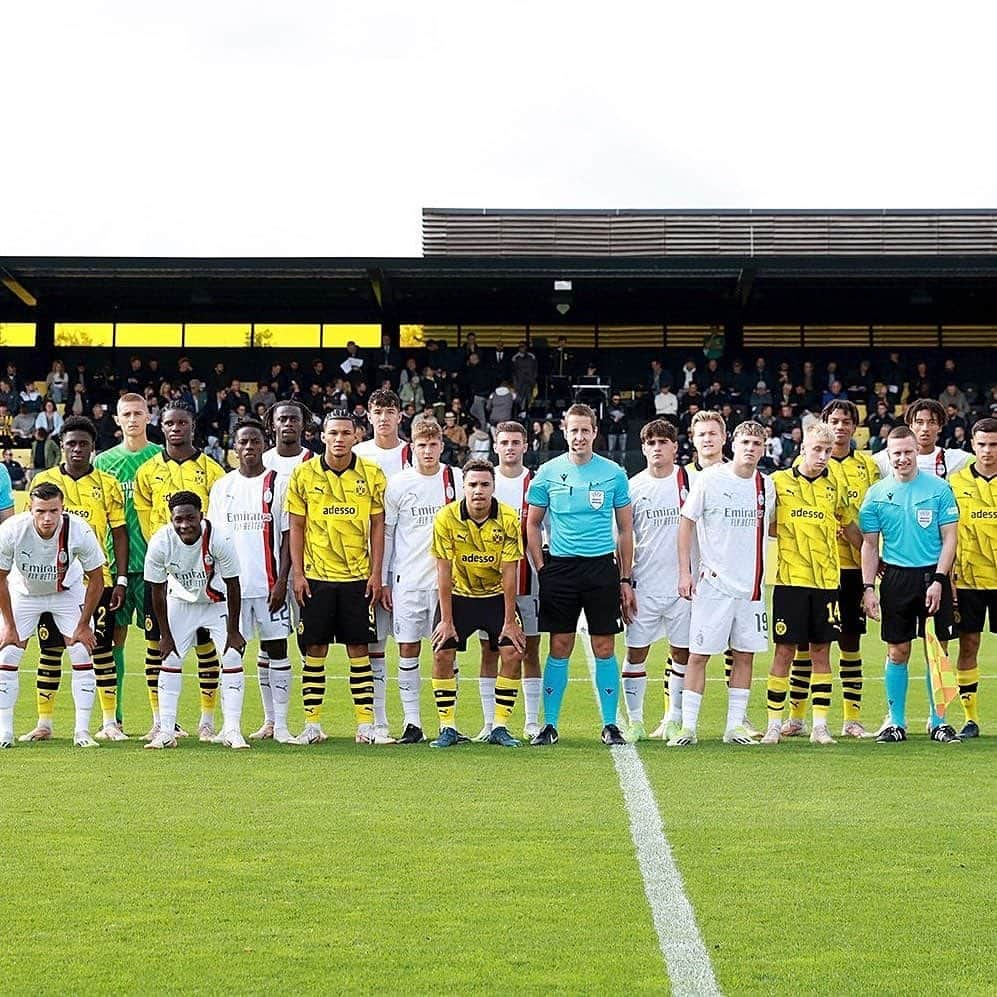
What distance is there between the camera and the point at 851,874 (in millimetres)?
5352

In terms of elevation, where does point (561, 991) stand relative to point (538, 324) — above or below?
below

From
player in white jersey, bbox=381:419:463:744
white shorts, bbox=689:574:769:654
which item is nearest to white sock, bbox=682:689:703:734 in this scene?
white shorts, bbox=689:574:769:654

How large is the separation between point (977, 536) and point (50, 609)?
18.7 ft

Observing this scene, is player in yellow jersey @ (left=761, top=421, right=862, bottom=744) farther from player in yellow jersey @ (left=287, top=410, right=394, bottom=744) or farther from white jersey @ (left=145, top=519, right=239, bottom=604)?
white jersey @ (left=145, top=519, right=239, bottom=604)

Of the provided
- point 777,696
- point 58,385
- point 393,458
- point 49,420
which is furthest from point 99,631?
point 58,385

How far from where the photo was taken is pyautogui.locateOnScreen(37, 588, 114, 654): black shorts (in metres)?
8.94

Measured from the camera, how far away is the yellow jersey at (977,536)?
9023mm

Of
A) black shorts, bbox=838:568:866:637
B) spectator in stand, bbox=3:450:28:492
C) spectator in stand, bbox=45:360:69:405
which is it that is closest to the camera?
black shorts, bbox=838:568:866:637

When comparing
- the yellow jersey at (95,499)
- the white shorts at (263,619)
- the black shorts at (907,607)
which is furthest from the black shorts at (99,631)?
the black shorts at (907,607)

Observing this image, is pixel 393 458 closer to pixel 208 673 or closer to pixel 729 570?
pixel 208 673

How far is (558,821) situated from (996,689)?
6711mm

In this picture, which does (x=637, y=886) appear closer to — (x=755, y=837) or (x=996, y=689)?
(x=755, y=837)

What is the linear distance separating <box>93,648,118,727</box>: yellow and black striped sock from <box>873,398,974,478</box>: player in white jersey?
200 inches

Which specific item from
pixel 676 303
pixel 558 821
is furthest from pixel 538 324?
pixel 558 821
